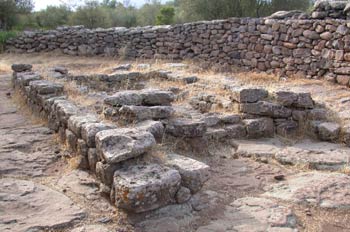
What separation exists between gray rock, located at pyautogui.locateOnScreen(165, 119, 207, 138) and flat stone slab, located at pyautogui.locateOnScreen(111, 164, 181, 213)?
5.36 feet

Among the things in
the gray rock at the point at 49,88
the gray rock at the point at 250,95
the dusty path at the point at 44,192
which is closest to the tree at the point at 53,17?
the gray rock at the point at 49,88

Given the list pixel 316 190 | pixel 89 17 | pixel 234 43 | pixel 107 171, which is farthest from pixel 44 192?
pixel 89 17

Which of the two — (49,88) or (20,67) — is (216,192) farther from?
(20,67)

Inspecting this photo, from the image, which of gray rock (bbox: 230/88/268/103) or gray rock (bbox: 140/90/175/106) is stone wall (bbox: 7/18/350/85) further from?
Result: gray rock (bbox: 140/90/175/106)

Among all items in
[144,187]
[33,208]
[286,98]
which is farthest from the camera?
[286,98]

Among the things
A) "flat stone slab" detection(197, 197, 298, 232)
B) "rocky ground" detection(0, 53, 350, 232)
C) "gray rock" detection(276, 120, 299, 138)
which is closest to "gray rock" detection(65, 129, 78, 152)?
"rocky ground" detection(0, 53, 350, 232)

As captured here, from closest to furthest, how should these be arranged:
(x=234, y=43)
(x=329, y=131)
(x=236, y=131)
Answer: (x=329, y=131) → (x=236, y=131) → (x=234, y=43)

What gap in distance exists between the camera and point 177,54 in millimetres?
15125

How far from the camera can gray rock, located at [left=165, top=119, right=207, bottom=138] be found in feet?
19.1

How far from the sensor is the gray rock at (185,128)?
229 inches

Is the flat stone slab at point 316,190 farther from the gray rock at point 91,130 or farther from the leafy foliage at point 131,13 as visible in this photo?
the leafy foliage at point 131,13

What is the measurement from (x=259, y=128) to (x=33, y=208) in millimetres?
3993

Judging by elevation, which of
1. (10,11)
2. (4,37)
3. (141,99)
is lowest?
(141,99)

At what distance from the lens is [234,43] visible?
1341cm
